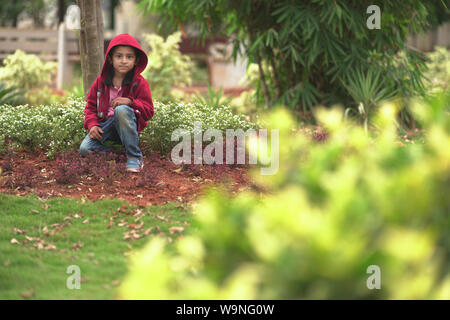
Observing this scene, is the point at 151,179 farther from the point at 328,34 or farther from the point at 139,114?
the point at 328,34

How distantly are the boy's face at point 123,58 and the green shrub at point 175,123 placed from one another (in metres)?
0.69

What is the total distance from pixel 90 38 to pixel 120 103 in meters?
1.14

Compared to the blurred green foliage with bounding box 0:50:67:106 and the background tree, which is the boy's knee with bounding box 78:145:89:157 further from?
the blurred green foliage with bounding box 0:50:67:106

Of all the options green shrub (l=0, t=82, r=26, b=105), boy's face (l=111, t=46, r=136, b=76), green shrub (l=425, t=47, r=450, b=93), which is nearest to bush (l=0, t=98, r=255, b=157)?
boy's face (l=111, t=46, r=136, b=76)

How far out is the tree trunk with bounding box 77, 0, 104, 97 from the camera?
522 cm

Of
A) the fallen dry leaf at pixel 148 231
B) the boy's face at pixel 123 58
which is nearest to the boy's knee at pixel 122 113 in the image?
the boy's face at pixel 123 58

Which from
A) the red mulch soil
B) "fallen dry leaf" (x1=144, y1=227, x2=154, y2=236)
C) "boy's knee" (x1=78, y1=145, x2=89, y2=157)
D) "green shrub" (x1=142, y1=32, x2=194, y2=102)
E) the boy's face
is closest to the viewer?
"fallen dry leaf" (x1=144, y1=227, x2=154, y2=236)

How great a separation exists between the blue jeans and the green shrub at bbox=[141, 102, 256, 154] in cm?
43

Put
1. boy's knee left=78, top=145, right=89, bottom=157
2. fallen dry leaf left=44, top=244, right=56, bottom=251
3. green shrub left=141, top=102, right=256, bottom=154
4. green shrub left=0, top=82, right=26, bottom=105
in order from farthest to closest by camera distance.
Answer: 1. green shrub left=0, top=82, right=26, bottom=105
2. green shrub left=141, top=102, right=256, bottom=154
3. boy's knee left=78, top=145, right=89, bottom=157
4. fallen dry leaf left=44, top=244, right=56, bottom=251

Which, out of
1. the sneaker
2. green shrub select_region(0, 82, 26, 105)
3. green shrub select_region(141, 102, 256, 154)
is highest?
green shrub select_region(0, 82, 26, 105)

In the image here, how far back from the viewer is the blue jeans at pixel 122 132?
446 cm

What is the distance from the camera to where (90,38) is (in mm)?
5258

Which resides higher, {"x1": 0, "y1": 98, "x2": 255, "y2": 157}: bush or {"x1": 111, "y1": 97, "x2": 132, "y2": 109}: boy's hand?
{"x1": 111, "y1": 97, "x2": 132, "y2": 109}: boy's hand
